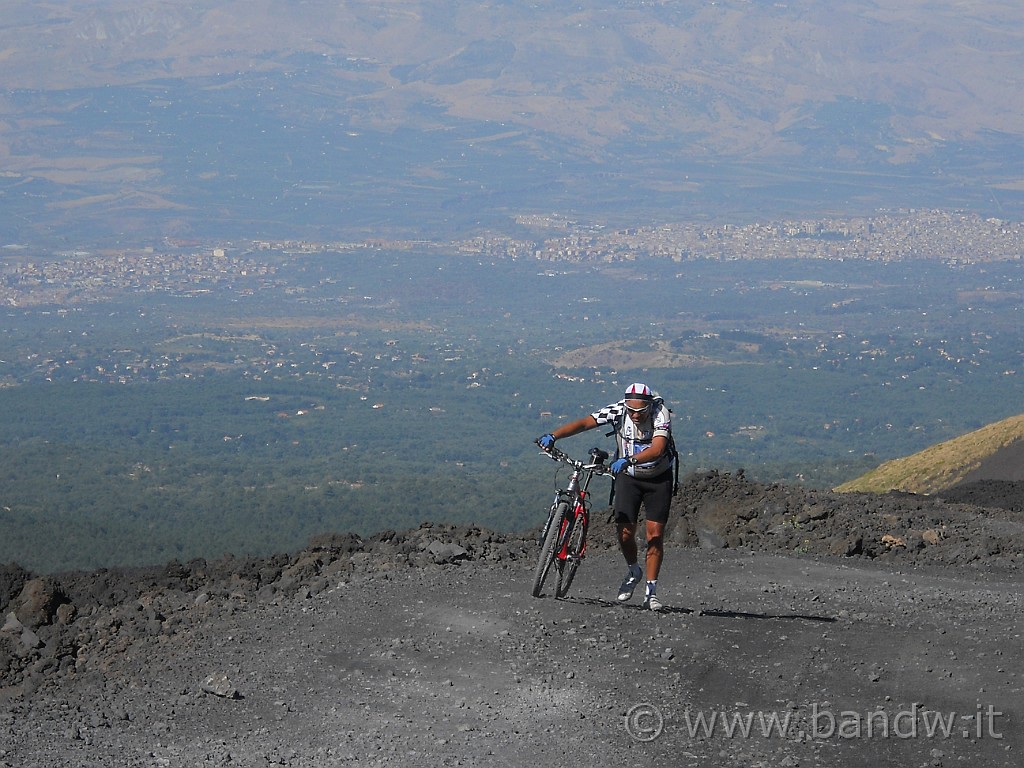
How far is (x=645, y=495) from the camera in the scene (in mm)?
11625

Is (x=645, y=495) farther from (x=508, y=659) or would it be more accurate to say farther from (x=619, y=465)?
(x=508, y=659)

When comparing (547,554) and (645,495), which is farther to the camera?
(547,554)

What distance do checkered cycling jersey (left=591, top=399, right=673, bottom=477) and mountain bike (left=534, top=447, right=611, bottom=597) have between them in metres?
0.30

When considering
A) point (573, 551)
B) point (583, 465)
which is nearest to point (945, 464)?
point (573, 551)

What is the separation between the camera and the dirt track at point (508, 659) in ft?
29.2

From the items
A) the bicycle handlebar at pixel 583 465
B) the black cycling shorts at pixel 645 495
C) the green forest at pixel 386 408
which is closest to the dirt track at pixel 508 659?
the black cycling shorts at pixel 645 495

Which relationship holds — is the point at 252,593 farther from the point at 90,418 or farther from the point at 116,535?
the point at 90,418

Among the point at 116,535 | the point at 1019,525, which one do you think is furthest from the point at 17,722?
the point at 116,535

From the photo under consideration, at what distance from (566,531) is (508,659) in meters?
1.89

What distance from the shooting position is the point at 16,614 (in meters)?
12.9

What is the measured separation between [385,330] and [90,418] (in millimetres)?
66251

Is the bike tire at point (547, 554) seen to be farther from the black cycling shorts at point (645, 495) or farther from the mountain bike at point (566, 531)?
the black cycling shorts at point (645, 495)

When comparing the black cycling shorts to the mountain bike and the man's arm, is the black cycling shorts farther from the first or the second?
the man's arm

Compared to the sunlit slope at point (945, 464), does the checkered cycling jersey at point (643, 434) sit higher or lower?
higher
